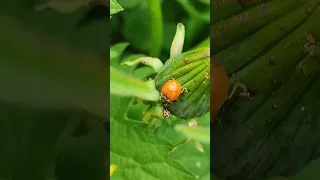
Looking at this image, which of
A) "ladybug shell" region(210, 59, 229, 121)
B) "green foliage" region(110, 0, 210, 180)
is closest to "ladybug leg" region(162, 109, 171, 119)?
"green foliage" region(110, 0, 210, 180)

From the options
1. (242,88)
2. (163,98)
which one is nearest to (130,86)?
(163,98)

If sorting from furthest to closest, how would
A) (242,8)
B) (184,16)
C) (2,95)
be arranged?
(242,8)
(184,16)
(2,95)

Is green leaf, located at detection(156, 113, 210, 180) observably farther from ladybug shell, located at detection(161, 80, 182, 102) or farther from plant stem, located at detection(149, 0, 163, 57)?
plant stem, located at detection(149, 0, 163, 57)

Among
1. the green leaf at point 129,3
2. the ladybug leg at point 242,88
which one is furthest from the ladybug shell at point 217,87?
the green leaf at point 129,3

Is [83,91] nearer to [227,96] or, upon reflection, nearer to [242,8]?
[227,96]

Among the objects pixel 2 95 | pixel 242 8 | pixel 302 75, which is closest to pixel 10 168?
pixel 2 95

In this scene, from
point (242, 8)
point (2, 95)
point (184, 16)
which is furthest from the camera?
point (242, 8)
